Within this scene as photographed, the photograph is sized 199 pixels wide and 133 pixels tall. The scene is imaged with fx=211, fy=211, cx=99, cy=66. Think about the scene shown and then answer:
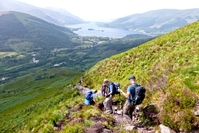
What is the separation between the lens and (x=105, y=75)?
121ft

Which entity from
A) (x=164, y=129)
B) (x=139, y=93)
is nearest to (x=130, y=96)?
(x=139, y=93)

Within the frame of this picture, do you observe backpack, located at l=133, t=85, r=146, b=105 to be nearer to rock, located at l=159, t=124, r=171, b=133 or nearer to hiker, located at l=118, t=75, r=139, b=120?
hiker, located at l=118, t=75, r=139, b=120

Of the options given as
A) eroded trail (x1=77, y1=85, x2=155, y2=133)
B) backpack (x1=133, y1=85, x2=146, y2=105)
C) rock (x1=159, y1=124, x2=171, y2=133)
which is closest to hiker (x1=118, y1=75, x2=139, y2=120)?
backpack (x1=133, y1=85, x2=146, y2=105)

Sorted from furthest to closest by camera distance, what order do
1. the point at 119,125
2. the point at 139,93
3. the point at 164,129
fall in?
1. the point at 119,125
2. the point at 139,93
3. the point at 164,129

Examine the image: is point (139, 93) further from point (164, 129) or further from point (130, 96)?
point (164, 129)

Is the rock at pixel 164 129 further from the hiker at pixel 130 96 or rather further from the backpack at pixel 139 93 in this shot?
the hiker at pixel 130 96

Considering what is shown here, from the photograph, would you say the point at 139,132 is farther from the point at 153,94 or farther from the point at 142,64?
the point at 142,64

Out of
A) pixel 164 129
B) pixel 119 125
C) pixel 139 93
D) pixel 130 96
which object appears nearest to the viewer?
pixel 164 129

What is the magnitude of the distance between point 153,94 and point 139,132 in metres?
4.39

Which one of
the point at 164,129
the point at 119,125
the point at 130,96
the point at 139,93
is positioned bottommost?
the point at 119,125

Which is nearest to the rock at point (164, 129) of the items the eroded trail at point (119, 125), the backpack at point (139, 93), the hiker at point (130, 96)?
the eroded trail at point (119, 125)

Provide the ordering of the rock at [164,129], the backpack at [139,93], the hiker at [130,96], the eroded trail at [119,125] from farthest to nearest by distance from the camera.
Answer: the hiker at [130,96] < the backpack at [139,93] < the eroded trail at [119,125] < the rock at [164,129]

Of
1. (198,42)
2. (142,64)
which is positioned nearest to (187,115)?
(198,42)

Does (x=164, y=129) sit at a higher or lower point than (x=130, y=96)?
lower
